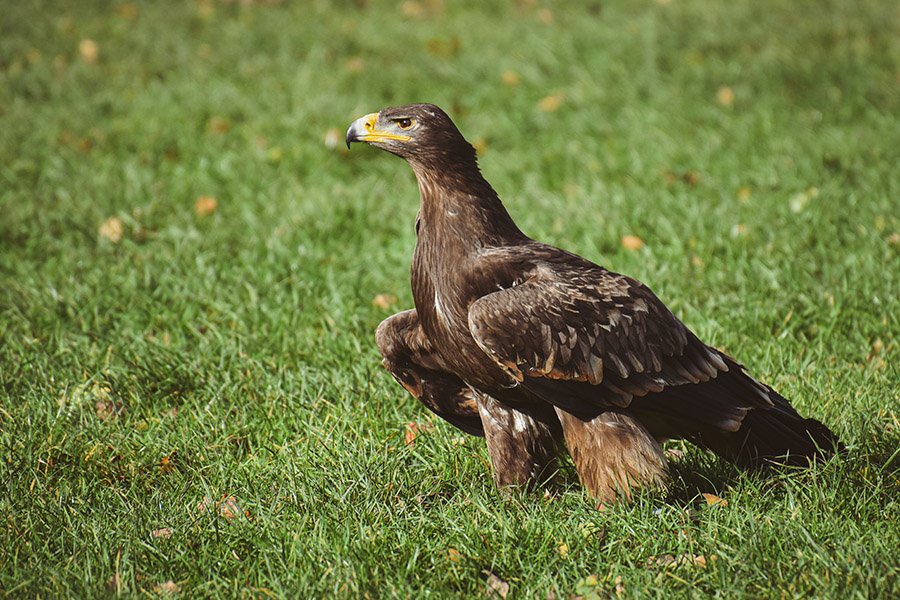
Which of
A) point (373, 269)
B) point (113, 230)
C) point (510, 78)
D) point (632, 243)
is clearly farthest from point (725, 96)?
point (113, 230)

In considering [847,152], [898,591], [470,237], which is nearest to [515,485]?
[470,237]

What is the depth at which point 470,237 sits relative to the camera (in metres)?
3.96

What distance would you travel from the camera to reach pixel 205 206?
7258 mm

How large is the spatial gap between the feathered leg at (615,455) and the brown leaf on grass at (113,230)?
3992mm

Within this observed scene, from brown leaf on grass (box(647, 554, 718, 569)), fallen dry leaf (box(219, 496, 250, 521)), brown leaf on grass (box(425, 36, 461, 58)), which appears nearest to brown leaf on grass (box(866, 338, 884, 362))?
brown leaf on grass (box(647, 554, 718, 569))

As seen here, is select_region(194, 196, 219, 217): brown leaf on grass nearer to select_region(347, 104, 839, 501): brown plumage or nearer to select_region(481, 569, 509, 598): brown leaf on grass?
select_region(347, 104, 839, 501): brown plumage

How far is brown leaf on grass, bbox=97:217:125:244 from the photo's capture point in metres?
6.81

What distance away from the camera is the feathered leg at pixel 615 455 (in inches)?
151

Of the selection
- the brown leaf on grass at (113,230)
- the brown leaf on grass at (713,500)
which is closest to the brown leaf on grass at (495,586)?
the brown leaf on grass at (713,500)

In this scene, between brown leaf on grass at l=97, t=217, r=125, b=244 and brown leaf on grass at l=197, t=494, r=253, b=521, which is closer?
brown leaf on grass at l=197, t=494, r=253, b=521

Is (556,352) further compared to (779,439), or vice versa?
(779,439)

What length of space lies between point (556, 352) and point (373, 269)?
2.74 meters

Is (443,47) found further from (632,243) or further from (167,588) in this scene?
(167,588)

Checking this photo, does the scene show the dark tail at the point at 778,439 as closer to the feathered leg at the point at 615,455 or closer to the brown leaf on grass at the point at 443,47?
Answer: the feathered leg at the point at 615,455
